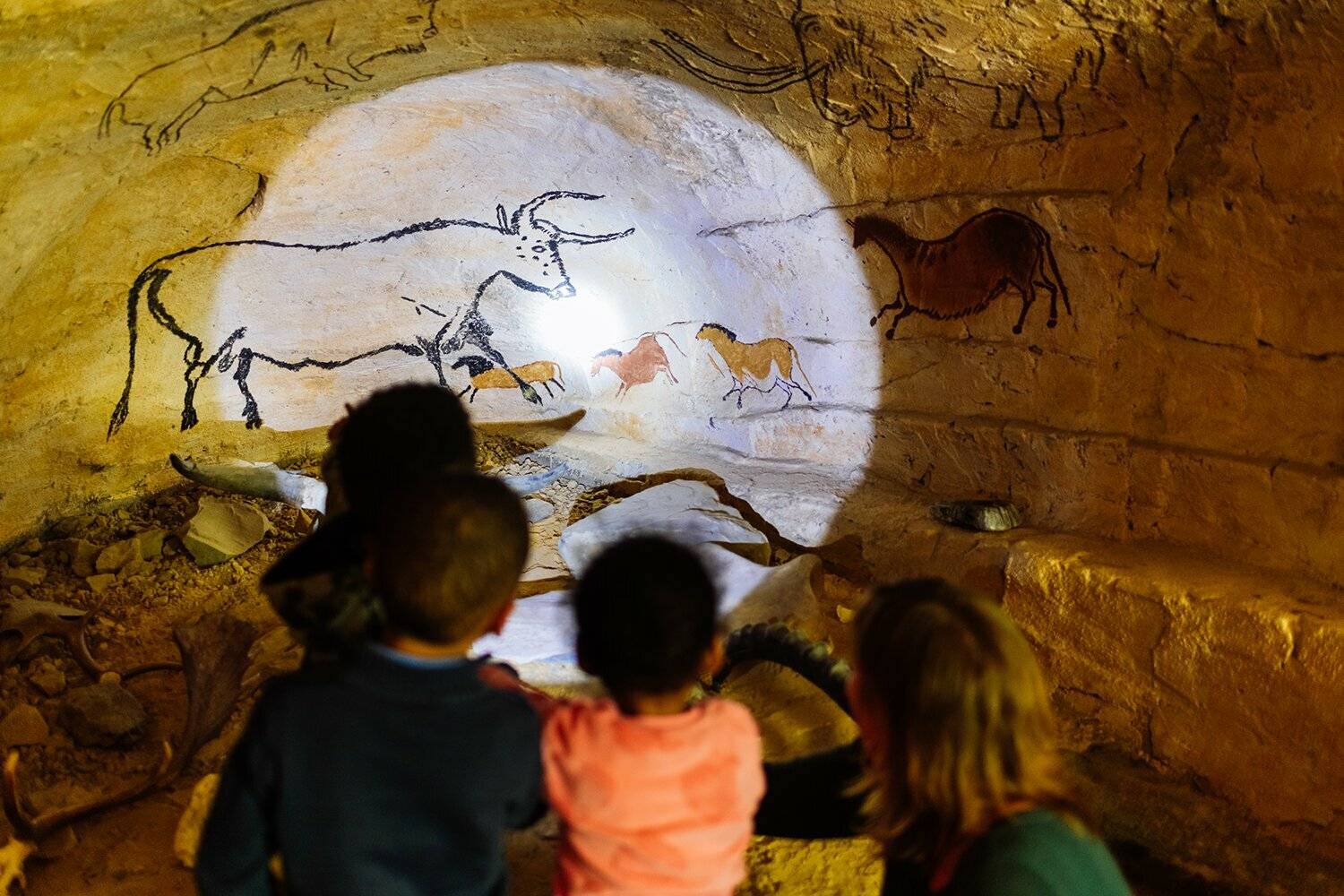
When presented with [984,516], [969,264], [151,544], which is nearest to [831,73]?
[969,264]

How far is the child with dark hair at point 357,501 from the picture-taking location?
1.58 meters

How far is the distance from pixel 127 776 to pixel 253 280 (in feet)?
9.10

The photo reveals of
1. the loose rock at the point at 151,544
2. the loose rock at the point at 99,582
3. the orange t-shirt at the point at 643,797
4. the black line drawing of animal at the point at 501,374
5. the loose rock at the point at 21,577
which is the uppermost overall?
the black line drawing of animal at the point at 501,374

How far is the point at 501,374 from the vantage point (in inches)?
229

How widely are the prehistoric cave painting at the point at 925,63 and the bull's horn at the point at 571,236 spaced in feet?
5.59

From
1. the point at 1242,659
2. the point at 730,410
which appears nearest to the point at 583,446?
the point at 730,410

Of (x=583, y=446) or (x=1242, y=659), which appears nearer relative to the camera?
(x=1242, y=659)

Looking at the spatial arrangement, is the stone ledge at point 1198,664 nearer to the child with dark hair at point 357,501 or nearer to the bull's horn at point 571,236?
the child with dark hair at point 357,501

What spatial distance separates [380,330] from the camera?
17.8ft

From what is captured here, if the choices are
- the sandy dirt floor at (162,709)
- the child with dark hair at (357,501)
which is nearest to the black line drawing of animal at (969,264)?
the sandy dirt floor at (162,709)

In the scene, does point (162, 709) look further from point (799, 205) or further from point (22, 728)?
point (799, 205)

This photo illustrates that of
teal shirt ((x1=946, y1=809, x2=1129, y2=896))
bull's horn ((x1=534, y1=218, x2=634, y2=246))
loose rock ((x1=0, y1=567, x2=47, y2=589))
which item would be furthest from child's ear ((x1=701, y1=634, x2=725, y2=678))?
A: bull's horn ((x1=534, y1=218, x2=634, y2=246))

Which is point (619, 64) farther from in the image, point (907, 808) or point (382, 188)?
point (907, 808)

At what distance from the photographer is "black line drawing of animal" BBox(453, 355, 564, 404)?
5.77m
